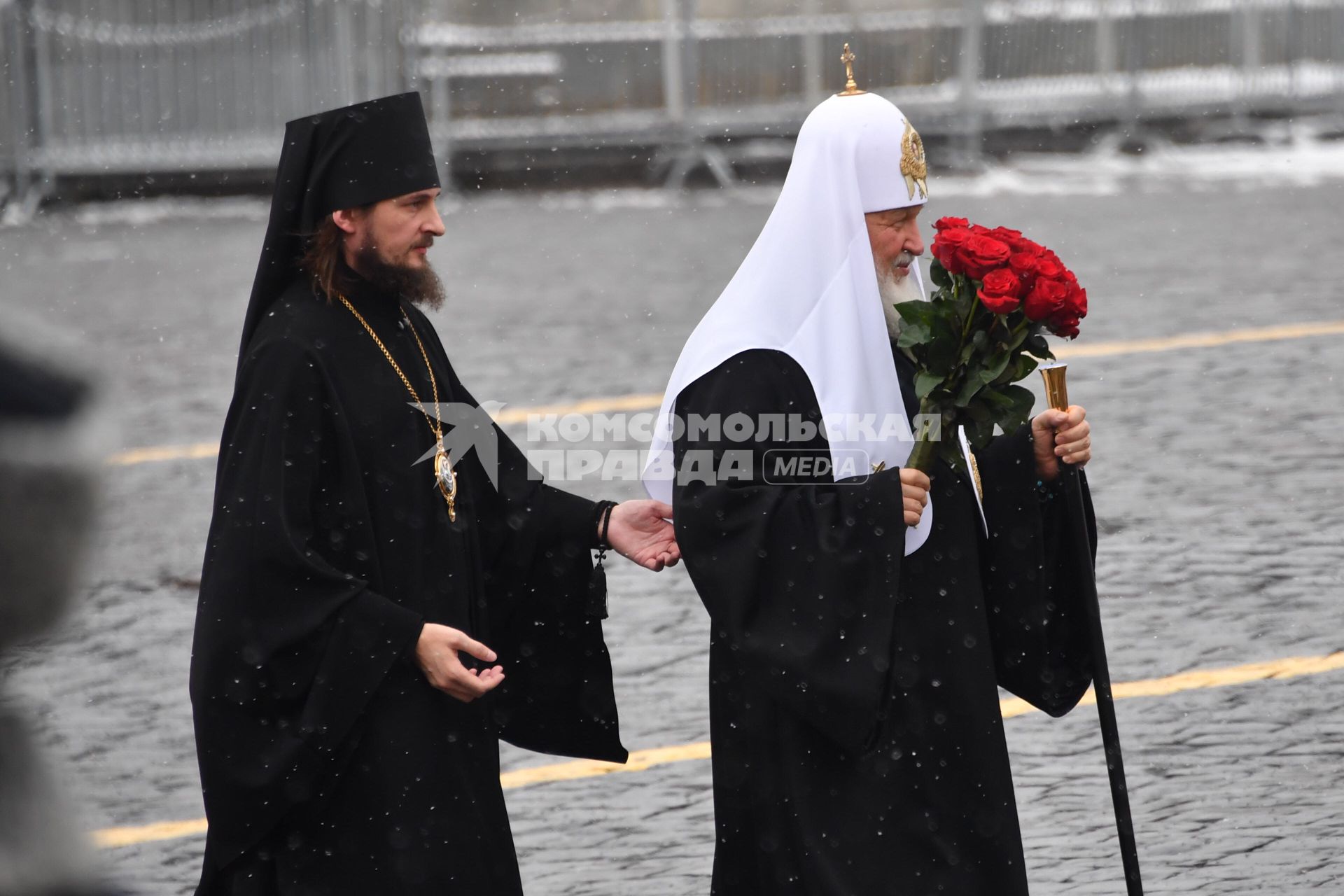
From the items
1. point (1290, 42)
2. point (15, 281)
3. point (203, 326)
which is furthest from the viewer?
point (1290, 42)

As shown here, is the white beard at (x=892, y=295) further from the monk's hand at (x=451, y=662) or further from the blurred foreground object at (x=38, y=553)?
the blurred foreground object at (x=38, y=553)

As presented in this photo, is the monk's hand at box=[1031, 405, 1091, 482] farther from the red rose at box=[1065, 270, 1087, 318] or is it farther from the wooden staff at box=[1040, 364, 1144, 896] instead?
the red rose at box=[1065, 270, 1087, 318]

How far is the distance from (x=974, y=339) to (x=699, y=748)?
253 centimetres

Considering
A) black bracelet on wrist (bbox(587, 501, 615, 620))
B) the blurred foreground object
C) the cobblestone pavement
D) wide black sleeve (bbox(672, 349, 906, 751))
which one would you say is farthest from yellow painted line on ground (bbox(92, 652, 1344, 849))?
the blurred foreground object

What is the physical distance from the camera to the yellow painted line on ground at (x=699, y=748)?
209 inches

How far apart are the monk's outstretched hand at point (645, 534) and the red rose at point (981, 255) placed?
907 millimetres

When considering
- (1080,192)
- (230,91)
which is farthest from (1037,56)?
(230,91)

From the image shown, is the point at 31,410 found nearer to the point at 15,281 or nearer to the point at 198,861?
the point at 198,861

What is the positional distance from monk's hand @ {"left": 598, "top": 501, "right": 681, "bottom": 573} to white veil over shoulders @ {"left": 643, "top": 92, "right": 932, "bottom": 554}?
0.54 meters

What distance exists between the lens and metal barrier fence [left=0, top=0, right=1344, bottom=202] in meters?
16.6

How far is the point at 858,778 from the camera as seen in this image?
11.8ft

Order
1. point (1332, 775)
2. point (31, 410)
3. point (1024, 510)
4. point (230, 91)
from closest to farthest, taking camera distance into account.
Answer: point (31, 410)
point (1024, 510)
point (1332, 775)
point (230, 91)

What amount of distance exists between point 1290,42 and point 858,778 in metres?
17.5

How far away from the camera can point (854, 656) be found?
137 inches
